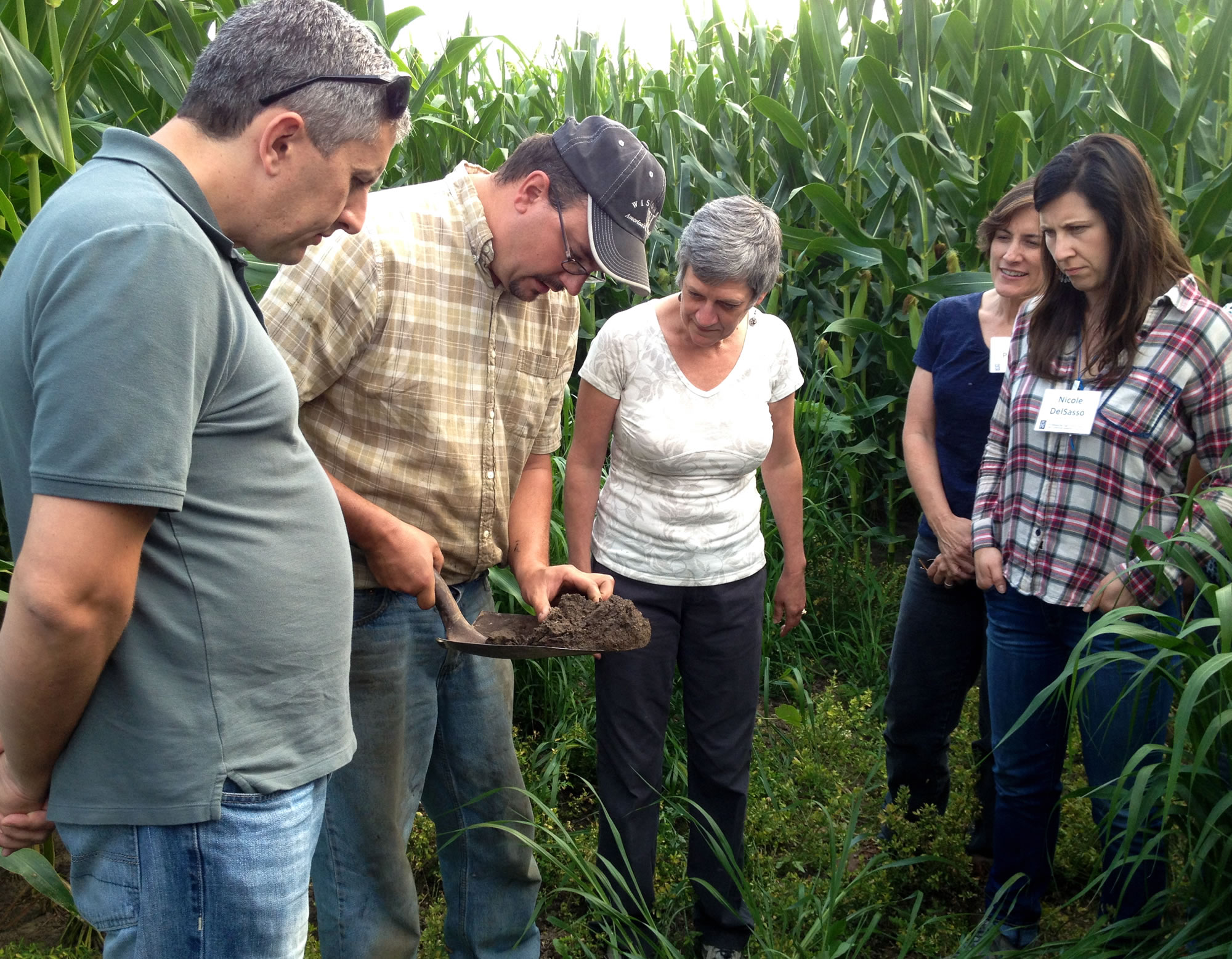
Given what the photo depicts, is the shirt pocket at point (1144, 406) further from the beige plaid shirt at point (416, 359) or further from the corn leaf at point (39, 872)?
the corn leaf at point (39, 872)

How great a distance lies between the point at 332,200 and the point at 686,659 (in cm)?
154

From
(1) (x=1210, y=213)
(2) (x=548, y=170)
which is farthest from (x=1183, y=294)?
(1) (x=1210, y=213)

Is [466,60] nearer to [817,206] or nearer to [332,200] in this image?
[817,206]

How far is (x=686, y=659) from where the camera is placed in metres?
2.54

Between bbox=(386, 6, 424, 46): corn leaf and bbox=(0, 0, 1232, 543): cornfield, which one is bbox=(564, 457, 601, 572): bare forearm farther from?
bbox=(386, 6, 424, 46): corn leaf

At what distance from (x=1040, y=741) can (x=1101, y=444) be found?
2.28ft

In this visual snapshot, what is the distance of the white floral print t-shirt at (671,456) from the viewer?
243 cm

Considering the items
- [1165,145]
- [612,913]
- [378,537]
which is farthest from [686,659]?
[1165,145]

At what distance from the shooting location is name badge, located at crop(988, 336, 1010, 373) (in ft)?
8.72

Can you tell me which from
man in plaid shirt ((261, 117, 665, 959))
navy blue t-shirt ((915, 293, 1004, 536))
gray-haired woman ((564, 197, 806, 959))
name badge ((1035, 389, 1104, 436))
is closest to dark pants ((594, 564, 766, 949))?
gray-haired woman ((564, 197, 806, 959))

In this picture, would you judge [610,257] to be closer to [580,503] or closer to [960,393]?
[580,503]

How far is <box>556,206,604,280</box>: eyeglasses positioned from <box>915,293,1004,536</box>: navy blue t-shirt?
3.95ft

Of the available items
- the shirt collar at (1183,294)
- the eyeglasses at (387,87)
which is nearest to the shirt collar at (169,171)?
the eyeglasses at (387,87)

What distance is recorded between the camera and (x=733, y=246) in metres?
2.34
